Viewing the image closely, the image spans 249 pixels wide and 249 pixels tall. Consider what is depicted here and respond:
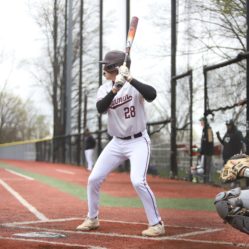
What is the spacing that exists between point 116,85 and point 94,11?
23688mm

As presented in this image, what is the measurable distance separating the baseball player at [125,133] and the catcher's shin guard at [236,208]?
1.58m

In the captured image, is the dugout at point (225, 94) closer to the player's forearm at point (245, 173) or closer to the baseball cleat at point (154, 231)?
the baseball cleat at point (154, 231)

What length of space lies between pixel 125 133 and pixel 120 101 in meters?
0.34

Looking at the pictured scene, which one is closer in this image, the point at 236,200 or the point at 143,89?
the point at 236,200

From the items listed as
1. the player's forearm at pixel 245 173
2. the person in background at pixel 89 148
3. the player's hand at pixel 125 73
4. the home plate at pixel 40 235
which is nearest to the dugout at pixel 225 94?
the player's hand at pixel 125 73

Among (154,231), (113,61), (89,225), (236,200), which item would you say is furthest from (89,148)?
(236,200)

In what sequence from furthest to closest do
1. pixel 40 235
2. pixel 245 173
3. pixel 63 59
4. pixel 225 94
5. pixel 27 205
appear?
pixel 63 59 < pixel 225 94 < pixel 27 205 < pixel 40 235 < pixel 245 173

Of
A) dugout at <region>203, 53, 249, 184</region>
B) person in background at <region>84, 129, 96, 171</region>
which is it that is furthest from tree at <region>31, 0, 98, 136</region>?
dugout at <region>203, 53, 249, 184</region>

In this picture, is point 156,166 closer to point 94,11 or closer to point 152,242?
point 94,11

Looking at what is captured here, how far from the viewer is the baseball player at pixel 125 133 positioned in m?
5.96

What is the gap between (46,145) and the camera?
4041cm

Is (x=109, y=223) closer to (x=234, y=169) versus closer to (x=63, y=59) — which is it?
(x=234, y=169)

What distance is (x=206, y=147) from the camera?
14461 mm

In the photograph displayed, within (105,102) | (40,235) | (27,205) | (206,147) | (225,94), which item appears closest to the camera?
(40,235)
